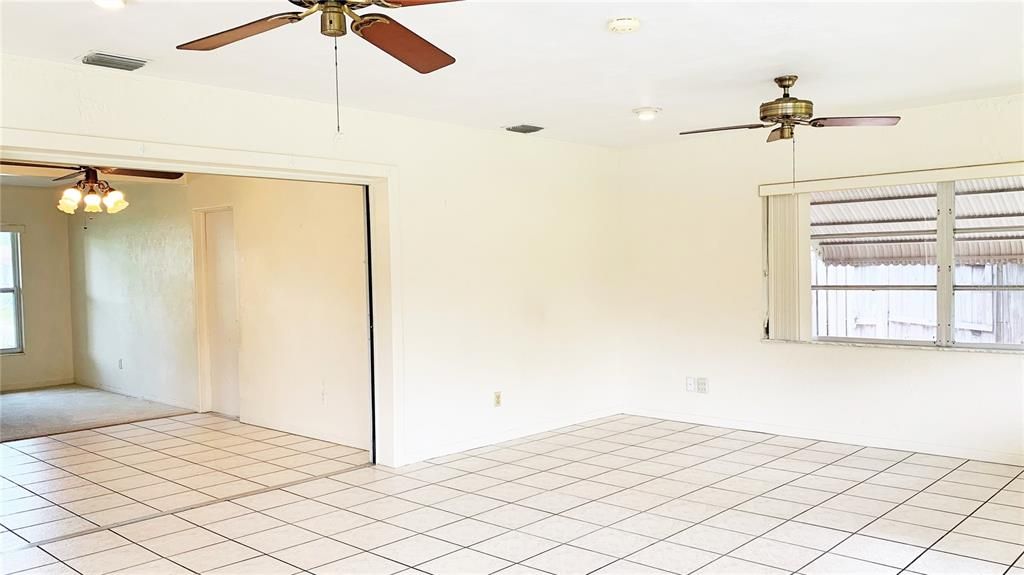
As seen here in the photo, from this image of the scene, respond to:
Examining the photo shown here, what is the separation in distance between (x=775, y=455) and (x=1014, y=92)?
2.81 meters

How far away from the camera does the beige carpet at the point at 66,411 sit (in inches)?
265

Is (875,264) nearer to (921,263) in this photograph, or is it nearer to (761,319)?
(921,263)

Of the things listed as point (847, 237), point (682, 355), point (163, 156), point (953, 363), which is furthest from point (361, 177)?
point (953, 363)

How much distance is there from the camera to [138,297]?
8164mm

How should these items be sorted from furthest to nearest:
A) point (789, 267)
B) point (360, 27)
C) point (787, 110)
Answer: point (789, 267)
point (787, 110)
point (360, 27)

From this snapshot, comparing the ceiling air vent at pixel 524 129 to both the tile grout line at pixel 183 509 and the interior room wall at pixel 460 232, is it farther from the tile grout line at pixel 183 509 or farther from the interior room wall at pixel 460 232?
the tile grout line at pixel 183 509

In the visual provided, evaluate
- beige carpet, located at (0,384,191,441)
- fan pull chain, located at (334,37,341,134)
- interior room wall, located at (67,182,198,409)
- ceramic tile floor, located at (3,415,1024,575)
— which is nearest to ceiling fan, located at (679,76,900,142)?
ceramic tile floor, located at (3,415,1024,575)

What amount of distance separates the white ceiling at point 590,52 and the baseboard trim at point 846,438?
235 centimetres

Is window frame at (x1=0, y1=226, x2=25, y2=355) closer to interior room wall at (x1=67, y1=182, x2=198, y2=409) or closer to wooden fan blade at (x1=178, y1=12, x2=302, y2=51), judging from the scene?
interior room wall at (x1=67, y1=182, x2=198, y2=409)

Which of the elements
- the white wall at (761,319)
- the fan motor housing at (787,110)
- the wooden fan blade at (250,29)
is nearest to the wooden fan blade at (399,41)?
the wooden fan blade at (250,29)

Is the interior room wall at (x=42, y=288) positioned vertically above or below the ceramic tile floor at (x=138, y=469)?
above

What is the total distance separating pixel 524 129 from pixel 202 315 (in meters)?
3.76

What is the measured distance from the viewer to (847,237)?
563cm

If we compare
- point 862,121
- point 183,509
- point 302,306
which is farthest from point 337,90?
point 862,121
